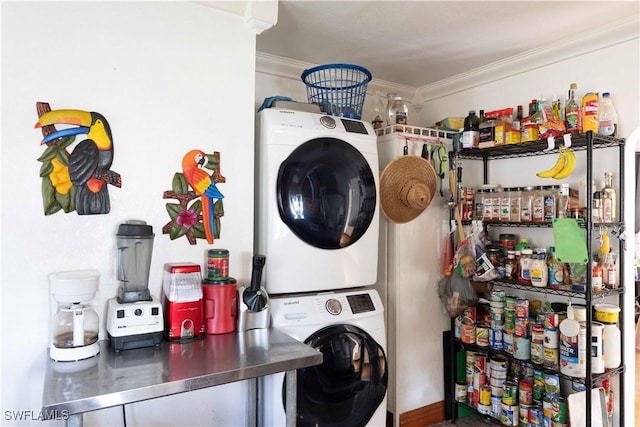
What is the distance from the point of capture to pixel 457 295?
2.47 metres

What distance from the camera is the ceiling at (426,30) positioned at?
198 centimetres

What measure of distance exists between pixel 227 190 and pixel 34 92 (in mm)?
769

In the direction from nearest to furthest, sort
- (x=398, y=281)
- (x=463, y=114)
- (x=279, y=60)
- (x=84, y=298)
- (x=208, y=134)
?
(x=84, y=298) < (x=208, y=134) < (x=398, y=281) < (x=279, y=60) < (x=463, y=114)

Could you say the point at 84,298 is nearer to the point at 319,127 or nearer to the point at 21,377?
the point at 21,377

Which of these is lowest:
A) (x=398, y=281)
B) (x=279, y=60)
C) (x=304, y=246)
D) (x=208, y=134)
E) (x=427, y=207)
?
(x=398, y=281)

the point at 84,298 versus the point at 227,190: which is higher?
the point at 227,190

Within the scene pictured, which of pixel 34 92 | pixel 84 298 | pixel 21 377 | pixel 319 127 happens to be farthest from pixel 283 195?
pixel 21 377

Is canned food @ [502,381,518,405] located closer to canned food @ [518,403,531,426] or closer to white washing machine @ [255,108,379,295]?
Result: canned food @ [518,403,531,426]

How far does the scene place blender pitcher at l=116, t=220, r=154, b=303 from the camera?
158 centimetres

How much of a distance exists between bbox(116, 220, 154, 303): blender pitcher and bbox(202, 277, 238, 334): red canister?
0.73ft

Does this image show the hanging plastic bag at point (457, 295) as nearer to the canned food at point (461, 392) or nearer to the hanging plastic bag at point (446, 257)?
the hanging plastic bag at point (446, 257)

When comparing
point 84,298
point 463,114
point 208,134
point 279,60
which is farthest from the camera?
point 463,114

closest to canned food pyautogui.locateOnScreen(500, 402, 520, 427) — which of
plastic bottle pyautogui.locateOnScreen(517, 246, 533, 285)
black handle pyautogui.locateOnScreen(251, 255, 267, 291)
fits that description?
plastic bottle pyautogui.locateOnScreen(517, 246, 533, 285)

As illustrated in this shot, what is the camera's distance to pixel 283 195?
6.26ft
